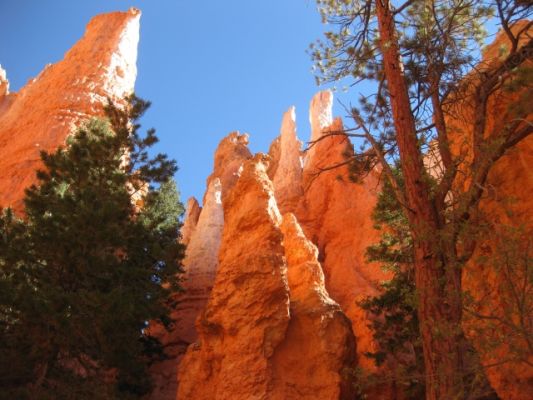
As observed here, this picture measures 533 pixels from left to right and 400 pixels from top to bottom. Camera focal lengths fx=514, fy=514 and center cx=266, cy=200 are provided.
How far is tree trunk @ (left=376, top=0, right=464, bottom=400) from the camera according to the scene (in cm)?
571

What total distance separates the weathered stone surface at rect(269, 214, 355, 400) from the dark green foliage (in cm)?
306

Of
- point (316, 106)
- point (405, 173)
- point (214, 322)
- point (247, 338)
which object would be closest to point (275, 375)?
point (247, 338)

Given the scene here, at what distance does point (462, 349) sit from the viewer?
5.91 metres

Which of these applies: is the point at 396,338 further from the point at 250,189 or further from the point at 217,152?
the point at 217,152

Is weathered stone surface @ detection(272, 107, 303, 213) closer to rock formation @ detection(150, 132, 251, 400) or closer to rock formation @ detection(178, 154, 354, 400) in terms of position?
rock formation @ detection(150, 132, 251, 400)

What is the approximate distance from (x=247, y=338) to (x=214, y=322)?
96 centimetres

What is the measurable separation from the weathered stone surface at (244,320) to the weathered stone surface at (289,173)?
12.0 m

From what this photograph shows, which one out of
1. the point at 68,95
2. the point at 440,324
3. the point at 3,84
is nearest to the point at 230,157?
the point at 68,95

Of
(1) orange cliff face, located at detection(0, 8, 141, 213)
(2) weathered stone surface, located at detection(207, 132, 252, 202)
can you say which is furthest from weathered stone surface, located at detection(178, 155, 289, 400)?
(2) weathered stone surface, located at detection(207, 132, 252, 202)

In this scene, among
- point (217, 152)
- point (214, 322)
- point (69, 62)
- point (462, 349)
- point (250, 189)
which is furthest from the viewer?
point (217, 152)

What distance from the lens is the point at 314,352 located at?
34.7ft

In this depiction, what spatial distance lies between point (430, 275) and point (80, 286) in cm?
785

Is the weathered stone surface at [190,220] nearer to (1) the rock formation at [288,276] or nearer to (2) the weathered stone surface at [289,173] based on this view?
(1) the rock formation at [288,276]

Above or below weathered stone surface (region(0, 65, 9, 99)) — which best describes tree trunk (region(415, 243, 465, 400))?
below
